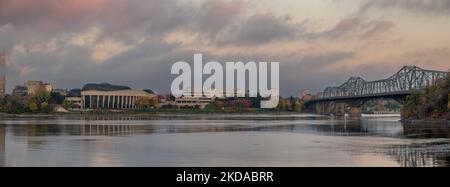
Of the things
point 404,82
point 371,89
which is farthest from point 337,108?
point 404,82

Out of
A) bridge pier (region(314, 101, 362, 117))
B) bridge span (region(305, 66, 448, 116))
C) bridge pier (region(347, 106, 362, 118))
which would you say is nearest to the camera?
bridge span (region(305, 66, 448, 116))

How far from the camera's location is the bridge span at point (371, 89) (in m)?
119

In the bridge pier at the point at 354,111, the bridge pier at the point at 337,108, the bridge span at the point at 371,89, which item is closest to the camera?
the bridge span at the point at 371,89

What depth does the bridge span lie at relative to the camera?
391 feet

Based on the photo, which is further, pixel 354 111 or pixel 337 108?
pixel 337 108

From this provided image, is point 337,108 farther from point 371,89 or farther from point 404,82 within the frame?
point 404,82

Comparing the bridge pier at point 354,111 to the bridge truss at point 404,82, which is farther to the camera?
the bridge pier at point 354,111

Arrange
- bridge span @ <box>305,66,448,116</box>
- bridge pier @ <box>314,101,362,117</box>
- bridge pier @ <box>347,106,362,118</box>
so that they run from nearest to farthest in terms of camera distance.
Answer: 1. bridge span @ <box>305,66,448,116</box>
2. bridge pier @ <box>314,101,362,117</box>
3. bridge pier @ <box>347,106,362,118</box>

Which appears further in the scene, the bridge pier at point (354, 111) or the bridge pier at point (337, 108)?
the bridge pier at point (354, 111)

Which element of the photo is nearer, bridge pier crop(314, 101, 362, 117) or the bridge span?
the bridge span

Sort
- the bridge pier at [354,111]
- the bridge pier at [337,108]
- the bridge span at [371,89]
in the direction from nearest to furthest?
the bridge span at [371,89], the bridge pier at [337,108], the bridge pier at [354,111]

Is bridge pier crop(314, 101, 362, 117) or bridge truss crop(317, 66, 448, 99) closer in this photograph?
bridge truss crop(317, 66, 448, 99)

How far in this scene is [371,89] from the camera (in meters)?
167
